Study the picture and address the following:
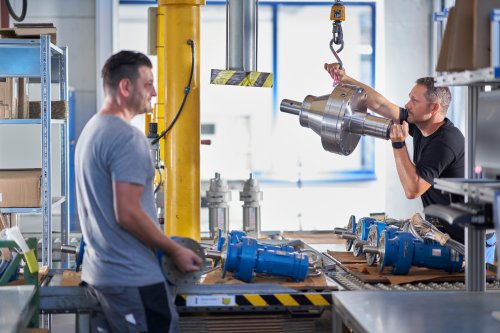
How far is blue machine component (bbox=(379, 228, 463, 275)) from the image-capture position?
156 inches

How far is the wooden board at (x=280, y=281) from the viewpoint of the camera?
366 centimetres

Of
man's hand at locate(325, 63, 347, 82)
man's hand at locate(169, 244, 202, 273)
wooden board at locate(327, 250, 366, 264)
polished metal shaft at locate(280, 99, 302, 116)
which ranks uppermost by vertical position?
man's hand at locate(325, 63, 347, 82)

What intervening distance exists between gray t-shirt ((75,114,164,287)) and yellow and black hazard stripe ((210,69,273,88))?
1.36 m

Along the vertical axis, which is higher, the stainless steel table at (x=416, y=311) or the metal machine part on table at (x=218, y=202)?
the metal machine part on table at (x=218, y=202)

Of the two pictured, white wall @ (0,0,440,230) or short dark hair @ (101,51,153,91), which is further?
white wall @ (0,0,440,230)

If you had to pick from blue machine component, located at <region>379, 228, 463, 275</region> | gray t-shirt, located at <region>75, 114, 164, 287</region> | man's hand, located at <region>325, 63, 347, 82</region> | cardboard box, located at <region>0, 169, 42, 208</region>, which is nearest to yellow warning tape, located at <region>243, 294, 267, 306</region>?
gray t-shirt, located at <region>75, 114, 164, 287</region>

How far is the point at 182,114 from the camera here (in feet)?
14.4

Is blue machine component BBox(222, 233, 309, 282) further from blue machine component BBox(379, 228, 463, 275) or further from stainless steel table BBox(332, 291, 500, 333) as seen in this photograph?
blue machine component BBox(379, 228, 463, 275)

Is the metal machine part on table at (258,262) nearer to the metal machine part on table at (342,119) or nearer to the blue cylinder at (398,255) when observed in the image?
the blue cylinder at (398,255)

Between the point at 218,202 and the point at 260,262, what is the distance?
193cm

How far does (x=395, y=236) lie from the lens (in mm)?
4051

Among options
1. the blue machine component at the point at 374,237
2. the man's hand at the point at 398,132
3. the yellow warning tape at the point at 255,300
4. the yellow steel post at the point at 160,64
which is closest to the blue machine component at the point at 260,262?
the yellow warning tape at the point at 255,300

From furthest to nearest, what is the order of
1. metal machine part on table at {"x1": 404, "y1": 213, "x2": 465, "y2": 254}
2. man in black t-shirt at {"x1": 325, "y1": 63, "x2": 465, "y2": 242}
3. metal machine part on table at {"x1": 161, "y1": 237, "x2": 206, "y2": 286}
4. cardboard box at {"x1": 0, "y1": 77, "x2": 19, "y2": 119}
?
cardboard box at {"x1": 0, "y1": 77, "x2": 19, "y2": 119}, man in black t-shirt at {"x1": 325, "y1": 63, "x2": 465, "y2": 242}, metal machine part on table at {"x1": 404, "y1": 213, "x2": 465, "y2": 254}, metal machine part on table at {"x1": 161, "y1": 237, "x2": 206, "y2": 286}

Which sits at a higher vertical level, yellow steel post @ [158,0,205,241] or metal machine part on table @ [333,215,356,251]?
yellow steel post @ [158,0,205,241]
